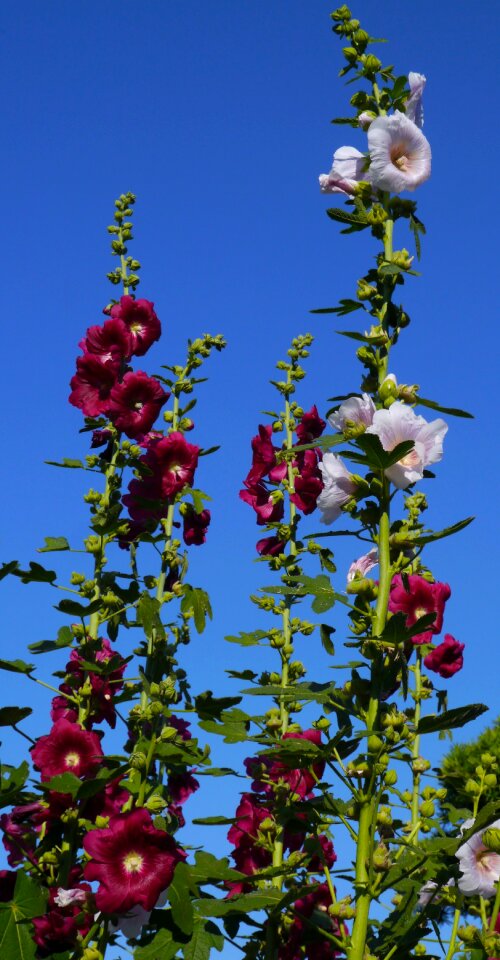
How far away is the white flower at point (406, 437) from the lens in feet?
9.18

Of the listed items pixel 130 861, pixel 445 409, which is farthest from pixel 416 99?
pixel 130 861

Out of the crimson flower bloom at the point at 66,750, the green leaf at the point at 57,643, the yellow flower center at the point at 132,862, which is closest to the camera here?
the yellow flower center at the point at 132,862

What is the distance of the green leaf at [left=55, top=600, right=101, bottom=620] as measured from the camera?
11.2 ft

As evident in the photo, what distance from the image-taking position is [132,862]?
2.78m

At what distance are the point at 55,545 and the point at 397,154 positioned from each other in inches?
69.8

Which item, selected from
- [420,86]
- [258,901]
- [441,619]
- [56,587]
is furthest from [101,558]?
[420,86]

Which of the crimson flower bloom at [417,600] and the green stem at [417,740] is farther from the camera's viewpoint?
the green stem at [417,740]

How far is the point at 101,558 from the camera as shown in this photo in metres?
3.73

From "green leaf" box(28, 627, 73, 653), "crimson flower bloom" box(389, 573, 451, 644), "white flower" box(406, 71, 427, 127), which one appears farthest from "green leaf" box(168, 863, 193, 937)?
"white flower" box(406, 71, 427, 127)

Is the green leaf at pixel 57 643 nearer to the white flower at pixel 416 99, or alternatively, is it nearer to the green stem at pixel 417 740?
the green stem at pixel 417 740

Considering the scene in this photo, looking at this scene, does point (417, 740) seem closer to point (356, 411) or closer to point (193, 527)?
point (193, 527)

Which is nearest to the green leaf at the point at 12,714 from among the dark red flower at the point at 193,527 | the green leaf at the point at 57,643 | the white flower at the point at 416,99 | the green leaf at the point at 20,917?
the green leaf at the point at 57,643

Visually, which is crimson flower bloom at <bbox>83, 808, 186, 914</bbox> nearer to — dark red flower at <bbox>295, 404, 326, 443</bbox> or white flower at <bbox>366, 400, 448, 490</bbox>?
white flower at <bbox>366, 400, 448, 490</bbox>

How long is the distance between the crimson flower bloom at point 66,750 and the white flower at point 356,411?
1.31 meters
